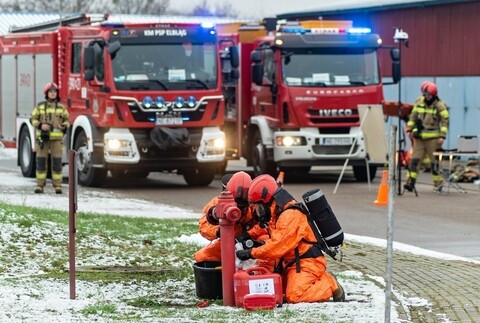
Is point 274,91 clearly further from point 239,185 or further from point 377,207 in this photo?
point 239,185

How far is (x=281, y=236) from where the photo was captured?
33.5ft

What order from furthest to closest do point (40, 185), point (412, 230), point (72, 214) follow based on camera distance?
point (40, 185)
point (412, 230)
point (72, 214)

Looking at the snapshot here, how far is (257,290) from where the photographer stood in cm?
1001

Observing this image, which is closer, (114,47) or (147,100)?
(114,47)

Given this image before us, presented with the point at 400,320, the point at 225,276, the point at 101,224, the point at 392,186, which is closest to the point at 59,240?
the point at 101,224

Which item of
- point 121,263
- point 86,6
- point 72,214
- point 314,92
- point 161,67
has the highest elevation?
point 86,6

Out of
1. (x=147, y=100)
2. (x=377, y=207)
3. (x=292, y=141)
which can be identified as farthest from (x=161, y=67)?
(x=377, y=207)

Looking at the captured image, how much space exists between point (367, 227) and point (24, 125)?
1146 cm

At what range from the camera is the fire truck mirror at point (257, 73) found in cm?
2502

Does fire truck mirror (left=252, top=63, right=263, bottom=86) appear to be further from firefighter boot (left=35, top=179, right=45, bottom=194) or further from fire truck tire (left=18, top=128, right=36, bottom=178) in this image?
firefighter boot (left=35, top=179, right=45, bottom=194)

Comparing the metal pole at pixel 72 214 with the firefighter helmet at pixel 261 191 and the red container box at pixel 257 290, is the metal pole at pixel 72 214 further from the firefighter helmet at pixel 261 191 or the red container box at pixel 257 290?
the firefighter helmet at pixel 261 191

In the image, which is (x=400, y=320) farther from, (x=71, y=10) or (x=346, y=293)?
(x=71, y=10)

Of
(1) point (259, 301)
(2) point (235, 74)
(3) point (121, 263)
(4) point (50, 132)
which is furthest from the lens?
(2) point (235, 74)

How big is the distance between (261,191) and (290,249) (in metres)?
0.53
